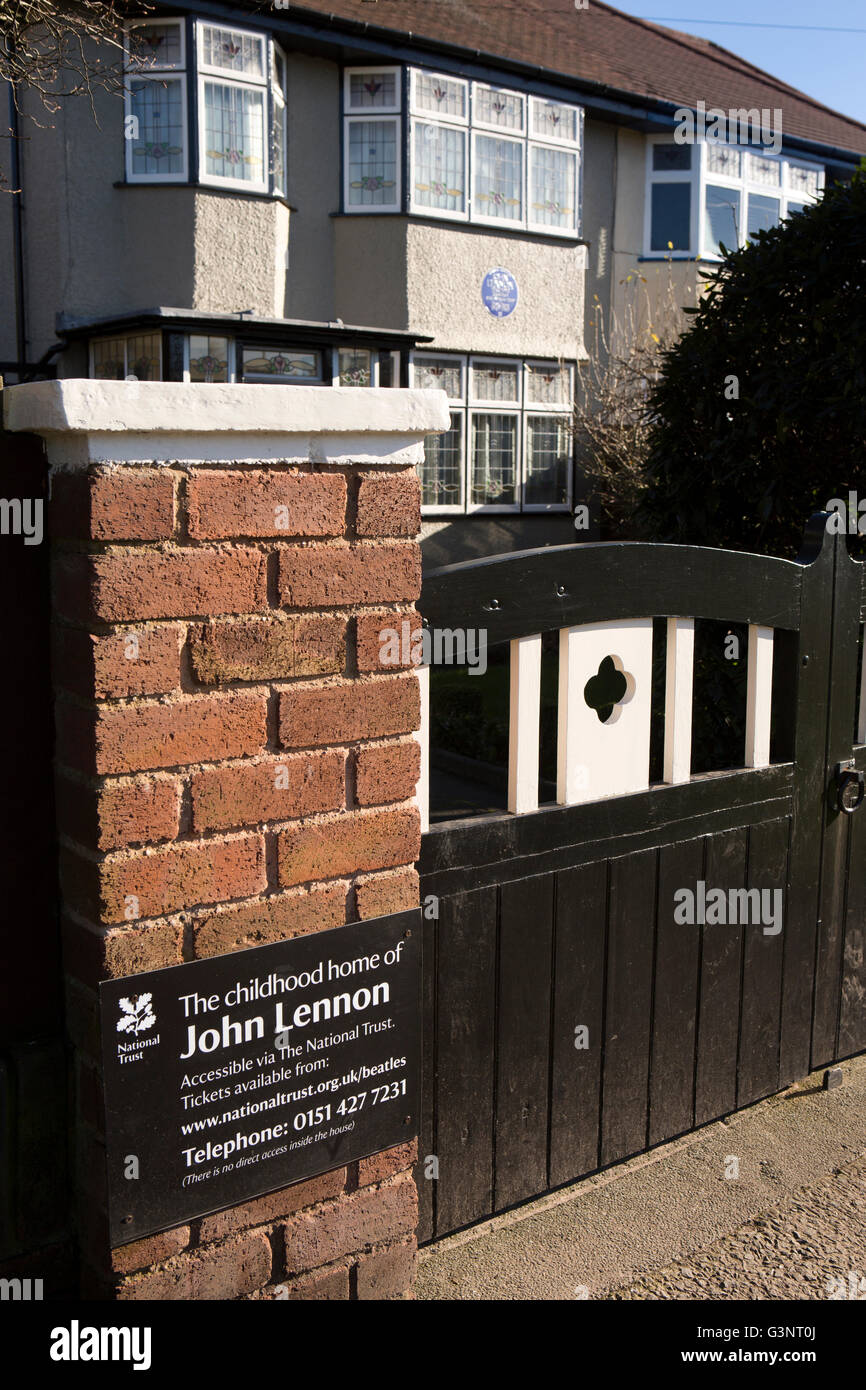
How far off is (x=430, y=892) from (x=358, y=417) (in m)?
1.07

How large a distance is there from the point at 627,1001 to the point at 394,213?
12.1 m

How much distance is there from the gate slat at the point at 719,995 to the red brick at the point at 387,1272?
3.82ft

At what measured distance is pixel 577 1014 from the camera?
2.98 m

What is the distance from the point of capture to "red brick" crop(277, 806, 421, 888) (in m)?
2.17

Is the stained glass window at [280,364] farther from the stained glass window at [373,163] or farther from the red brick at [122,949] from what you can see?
the red brick at [122,949]

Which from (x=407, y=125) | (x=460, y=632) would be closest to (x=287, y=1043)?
(x=460, y=632)

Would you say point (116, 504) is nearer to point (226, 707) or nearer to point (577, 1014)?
point (226, 707)

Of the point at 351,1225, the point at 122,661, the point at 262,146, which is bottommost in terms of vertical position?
the point at 351,1225

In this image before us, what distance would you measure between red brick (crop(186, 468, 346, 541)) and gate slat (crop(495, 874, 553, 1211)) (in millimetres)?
1079

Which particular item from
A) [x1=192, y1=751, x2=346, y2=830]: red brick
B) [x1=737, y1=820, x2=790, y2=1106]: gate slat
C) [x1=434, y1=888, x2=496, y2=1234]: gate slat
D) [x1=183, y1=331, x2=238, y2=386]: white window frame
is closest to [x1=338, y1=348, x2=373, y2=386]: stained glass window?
[x1=183, y1=331, x2=238, y2=386]: white window frame

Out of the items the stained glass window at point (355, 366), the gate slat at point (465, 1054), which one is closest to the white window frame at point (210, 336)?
the stained glass window at point (355, 366)

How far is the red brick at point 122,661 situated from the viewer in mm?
1904

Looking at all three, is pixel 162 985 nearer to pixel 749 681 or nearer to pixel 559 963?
pixel 559 963

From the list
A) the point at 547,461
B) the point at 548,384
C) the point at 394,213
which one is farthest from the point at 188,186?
the point at 547,461
